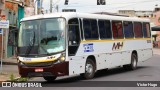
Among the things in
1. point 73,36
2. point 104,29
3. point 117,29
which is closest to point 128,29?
point 117,29

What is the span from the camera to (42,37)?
17922 millimetres

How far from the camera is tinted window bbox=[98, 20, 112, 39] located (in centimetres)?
2081

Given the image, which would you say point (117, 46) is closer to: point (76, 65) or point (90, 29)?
point (90, 29)

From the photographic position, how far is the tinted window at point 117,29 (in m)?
22.3

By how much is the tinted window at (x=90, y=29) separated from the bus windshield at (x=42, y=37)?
1.80 m

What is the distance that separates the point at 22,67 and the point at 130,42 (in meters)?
8.03

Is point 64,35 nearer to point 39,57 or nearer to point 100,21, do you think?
point 39,57

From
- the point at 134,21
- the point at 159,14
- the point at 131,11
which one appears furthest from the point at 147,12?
the point at 134,21

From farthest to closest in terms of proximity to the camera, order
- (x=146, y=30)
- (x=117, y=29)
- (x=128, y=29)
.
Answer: (x=146, y=30) → (x=128, y=29) → (x=117, y=29)

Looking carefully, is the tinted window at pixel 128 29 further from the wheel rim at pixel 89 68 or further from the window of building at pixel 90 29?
the wheel rim at pixel 89 68

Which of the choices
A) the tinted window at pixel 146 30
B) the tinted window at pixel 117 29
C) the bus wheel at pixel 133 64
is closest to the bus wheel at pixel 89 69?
the tinted window at pixel 117 29

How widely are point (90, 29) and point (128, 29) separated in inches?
190

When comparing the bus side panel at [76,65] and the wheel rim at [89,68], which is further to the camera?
the wheel rim at [89,68]

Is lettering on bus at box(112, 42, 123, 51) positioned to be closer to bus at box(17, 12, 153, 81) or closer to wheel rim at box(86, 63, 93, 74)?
bus at box(17, 12, 153, 81)
